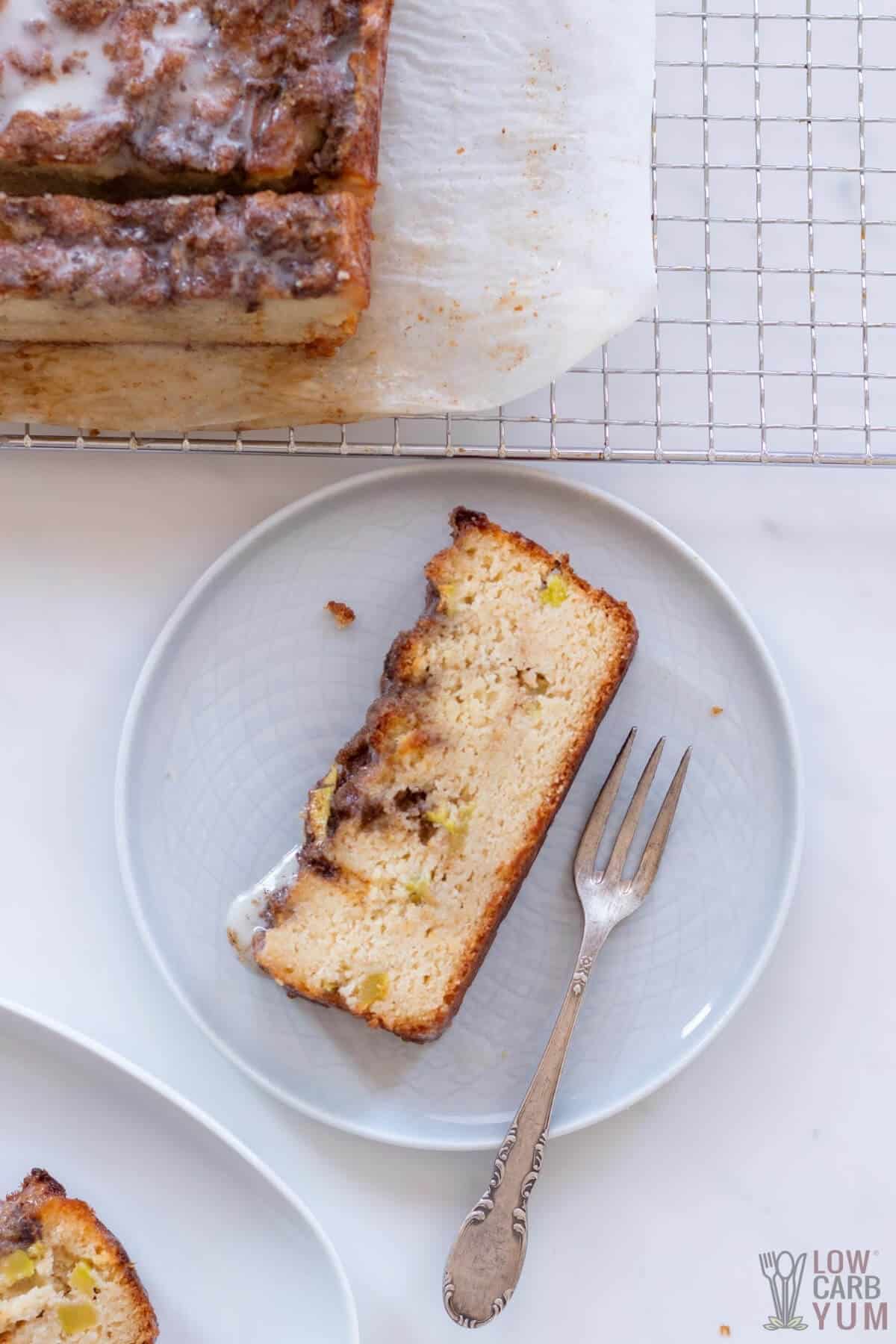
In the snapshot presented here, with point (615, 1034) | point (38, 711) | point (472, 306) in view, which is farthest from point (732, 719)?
point (38, 711)

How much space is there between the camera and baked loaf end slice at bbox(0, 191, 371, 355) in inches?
77.7

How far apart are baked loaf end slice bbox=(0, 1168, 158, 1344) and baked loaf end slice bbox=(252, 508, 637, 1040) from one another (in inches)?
24.5

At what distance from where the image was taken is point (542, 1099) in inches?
89.9

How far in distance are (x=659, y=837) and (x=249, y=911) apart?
835 mm

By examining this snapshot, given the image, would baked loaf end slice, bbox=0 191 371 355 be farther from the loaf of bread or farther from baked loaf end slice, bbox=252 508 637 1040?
baked loaf end slice, bbox=252 508 637 1040

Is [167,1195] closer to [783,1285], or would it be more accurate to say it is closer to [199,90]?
[783,1285]

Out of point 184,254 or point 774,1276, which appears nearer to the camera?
point 184,254

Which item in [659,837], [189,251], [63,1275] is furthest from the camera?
[659,837]

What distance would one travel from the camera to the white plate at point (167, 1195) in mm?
2336

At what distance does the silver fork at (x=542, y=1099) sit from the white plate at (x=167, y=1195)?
29cm

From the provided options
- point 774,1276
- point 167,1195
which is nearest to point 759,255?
point 774,1276

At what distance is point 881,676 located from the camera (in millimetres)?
2549
